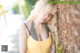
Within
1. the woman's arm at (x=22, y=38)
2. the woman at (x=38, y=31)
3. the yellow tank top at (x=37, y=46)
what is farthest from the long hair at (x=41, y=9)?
the yellow tank top at (x=37, y=46)

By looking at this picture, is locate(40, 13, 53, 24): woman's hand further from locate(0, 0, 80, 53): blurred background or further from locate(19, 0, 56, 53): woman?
locate(0, 0, 80, 53): blurred background

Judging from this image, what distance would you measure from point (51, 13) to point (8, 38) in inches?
19.1

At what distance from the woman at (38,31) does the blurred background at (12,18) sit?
49 millimetres

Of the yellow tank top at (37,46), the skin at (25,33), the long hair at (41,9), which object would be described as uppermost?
the long hair at (41,9)

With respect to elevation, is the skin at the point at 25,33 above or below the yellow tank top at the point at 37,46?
above

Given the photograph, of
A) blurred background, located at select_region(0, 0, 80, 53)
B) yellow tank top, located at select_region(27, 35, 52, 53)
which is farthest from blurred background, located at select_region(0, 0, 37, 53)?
Answer: yellow tank top, located at select_region(27, 35, 52, 53)

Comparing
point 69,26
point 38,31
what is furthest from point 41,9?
point 69,26

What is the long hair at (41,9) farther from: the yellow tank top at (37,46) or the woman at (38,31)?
the yellow tank top at (37,46)

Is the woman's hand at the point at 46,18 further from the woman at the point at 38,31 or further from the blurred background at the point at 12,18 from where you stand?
the blurred background at the point at 12,18

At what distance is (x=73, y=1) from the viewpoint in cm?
328

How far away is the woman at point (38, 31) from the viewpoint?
3.26m

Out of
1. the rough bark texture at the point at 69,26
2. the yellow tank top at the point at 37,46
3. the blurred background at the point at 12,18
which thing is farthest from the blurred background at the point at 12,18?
the rough bark texture at the point at 69,26

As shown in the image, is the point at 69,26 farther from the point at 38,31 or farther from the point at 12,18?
the point at 12,18

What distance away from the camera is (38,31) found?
329 cm
